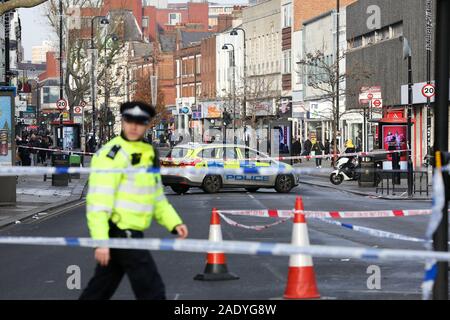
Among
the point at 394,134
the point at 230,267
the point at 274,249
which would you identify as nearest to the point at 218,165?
the point at 394,134

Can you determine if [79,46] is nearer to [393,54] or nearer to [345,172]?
[393,54]

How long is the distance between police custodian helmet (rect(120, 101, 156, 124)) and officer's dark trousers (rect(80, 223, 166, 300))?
97cm

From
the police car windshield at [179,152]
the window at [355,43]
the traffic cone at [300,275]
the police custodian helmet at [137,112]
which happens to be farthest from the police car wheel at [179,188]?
the window at [355,43]

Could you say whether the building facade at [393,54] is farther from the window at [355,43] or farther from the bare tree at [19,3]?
the bare tree at [19,3]

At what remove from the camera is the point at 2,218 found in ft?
84.2

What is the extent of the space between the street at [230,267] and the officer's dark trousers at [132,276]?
366 centimetres

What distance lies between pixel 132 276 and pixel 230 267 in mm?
6893

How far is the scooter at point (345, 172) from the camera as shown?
4425 cm

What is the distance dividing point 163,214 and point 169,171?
0.72 m

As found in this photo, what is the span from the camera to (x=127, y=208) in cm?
889

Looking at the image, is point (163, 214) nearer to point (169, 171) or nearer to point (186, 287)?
point (169, 171)

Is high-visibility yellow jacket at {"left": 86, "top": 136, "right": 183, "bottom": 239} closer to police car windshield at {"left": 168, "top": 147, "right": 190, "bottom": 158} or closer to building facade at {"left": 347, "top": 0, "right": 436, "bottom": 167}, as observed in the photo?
police car windshield at {"left": 168, "top": 147, "right": 190, "bottom": 158}
